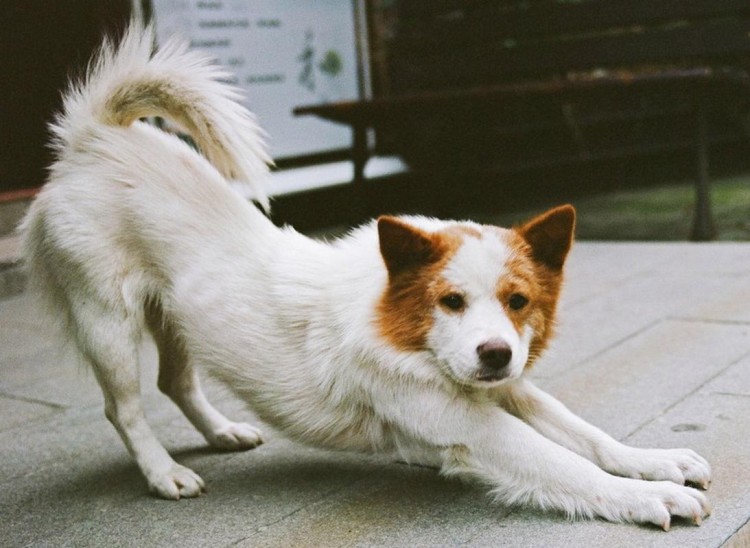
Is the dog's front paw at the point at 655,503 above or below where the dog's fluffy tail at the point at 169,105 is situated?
below

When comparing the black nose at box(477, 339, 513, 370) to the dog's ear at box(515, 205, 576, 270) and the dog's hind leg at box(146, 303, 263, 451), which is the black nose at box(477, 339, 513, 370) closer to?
the dog's ear at box(515, 205, 576, 270)

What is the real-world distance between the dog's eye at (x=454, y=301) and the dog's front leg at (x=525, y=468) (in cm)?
27

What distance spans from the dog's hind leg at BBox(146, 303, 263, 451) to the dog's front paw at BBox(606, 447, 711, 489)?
1298mm

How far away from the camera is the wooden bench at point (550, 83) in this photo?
6414 mm

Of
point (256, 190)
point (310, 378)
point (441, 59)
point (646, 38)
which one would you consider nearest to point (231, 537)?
point (310, 378)

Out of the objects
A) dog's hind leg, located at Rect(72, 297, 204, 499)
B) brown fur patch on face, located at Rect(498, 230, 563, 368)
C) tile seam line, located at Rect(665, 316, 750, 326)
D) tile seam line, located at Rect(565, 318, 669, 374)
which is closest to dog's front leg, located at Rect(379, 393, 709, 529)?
brown fur patch on face, located at Rect(498, 230, 563, 368)

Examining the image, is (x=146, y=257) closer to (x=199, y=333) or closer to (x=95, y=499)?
(x=199, y=333)

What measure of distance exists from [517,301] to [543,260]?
198 mm

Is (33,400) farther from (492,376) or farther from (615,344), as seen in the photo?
(615,344)

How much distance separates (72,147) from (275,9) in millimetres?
5041

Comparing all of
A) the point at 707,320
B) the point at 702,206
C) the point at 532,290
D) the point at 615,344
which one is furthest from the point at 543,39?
the point at 532,290

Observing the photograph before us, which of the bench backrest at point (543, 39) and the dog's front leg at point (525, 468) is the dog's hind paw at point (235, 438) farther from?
the bench backrest at point (543, 39)

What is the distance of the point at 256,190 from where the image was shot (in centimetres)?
305

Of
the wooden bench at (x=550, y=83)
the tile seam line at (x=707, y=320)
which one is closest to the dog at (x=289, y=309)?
the tile seam line at (x=707, y=320)
